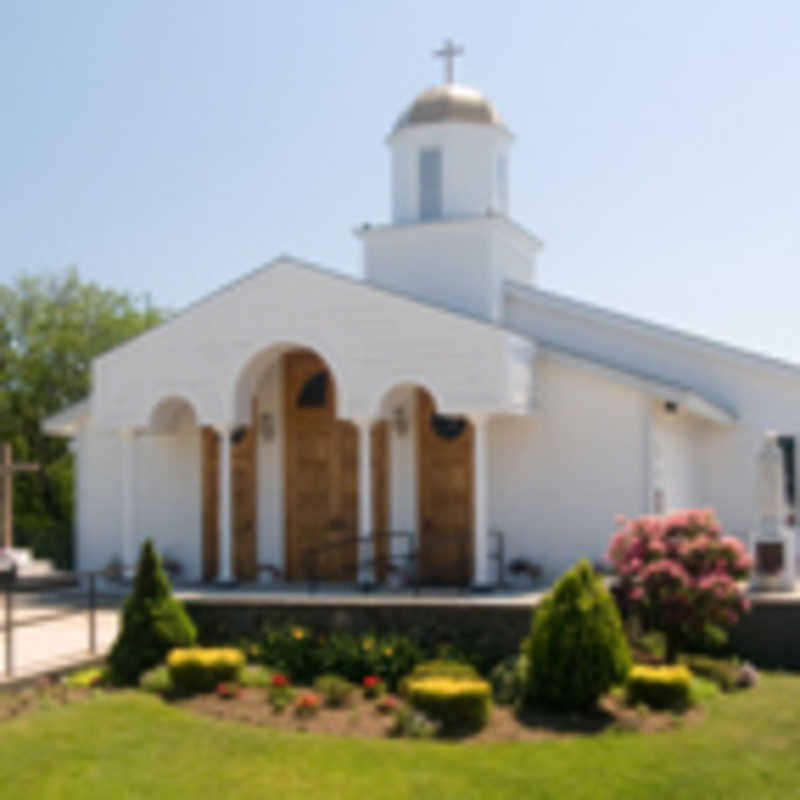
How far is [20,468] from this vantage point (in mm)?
18766

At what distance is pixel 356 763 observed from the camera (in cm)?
873

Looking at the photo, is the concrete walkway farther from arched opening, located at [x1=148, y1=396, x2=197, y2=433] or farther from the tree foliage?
the tree foliage

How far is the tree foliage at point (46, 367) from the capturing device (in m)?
31.8

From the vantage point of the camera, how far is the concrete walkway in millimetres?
11477

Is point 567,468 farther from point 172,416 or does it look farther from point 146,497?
point 146,497

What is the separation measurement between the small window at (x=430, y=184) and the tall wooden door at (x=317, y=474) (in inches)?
159

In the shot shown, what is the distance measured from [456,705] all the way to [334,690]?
143cm

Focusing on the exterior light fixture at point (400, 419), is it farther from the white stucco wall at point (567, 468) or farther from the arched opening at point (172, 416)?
the arched opening at point (172, 416)

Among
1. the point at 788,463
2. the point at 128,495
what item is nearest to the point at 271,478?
the point at 128,495

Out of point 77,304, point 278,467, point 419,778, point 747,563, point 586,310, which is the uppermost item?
point 77,304

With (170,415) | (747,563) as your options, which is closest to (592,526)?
(747,563)

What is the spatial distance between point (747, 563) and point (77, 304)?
26.0 m

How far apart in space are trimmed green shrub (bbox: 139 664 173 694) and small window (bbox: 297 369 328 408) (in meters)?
7.99

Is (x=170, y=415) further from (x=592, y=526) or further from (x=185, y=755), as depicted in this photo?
(x=185, y=755)
